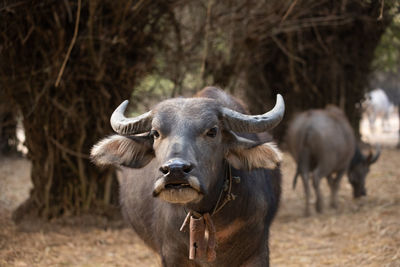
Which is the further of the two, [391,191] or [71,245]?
[391,191]

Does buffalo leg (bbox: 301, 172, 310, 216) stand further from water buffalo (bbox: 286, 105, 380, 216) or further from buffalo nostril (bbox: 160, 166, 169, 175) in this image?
buffalo nostril (bbox: 160, 166, 169, 175)

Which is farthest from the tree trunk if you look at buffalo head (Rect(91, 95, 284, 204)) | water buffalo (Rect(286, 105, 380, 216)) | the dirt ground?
water buffalo (Rect(286, 105, 380, 216))

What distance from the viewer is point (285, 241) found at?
20.9 ft

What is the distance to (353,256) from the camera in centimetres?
546

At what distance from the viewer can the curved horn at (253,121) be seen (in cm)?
314

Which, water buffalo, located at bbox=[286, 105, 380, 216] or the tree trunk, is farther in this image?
water buffalo, located at bbox=[286, 105, 380, 216]

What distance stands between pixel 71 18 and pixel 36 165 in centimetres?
201

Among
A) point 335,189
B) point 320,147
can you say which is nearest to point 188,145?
point 320,147

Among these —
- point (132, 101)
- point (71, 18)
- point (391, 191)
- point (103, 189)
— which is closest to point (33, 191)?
point (103, 189)

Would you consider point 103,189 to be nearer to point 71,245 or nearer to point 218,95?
point 71,245

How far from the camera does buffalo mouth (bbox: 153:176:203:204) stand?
9.02 ft

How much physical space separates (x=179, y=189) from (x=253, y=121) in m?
0.71

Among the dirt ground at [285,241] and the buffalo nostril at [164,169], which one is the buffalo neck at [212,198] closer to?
the buffalo nostril at [164,169]

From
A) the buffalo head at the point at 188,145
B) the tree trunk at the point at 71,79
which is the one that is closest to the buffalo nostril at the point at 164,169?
the buffalo head at the point at 188,145
